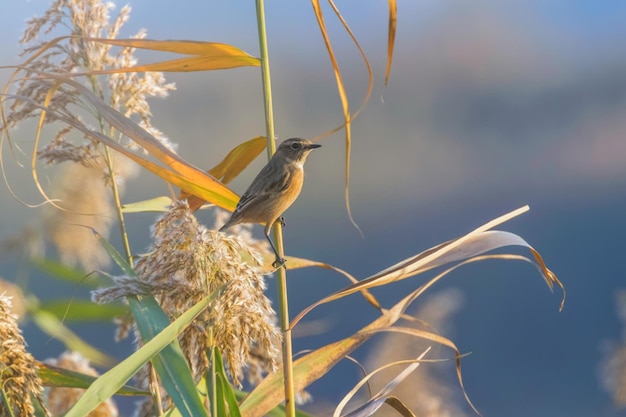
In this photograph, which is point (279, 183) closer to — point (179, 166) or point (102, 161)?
point (179, 166)

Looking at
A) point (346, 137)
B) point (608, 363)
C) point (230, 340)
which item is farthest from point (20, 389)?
point (608, 363)

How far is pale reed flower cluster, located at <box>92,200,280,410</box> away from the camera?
1.02m

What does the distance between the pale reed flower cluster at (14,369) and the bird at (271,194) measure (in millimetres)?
334

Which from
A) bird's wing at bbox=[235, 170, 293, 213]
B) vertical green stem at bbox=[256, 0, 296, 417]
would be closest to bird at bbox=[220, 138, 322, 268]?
bird's wing at bbox=[235, 170, 293, 213]

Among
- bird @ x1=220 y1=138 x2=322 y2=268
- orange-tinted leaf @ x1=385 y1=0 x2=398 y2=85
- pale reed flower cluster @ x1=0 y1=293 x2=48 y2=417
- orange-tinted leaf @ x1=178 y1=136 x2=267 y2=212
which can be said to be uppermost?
orange-tinted leaf @ x1=385 y1=0 x2=398 y2=85

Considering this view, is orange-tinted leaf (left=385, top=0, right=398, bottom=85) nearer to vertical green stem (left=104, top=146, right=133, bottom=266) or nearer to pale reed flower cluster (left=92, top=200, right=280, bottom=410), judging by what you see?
pale reed flower cluster (left=92, top=200, right=280, bottom=410)

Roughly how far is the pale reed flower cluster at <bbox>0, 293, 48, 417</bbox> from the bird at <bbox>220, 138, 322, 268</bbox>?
334mm

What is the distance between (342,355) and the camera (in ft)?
3.62

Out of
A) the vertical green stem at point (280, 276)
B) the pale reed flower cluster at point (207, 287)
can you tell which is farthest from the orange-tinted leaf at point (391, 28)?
the pale reed flower cluster at point (207, 287)

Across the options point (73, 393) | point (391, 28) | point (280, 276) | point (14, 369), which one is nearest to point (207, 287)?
point (280, 276)

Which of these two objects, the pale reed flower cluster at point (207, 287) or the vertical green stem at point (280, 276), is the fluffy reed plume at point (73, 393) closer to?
the pale reed flower cluster at point (207, 287)

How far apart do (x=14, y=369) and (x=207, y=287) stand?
0.29 meters

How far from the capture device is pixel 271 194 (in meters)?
1.18

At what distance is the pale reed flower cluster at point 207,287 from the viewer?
1019mm
